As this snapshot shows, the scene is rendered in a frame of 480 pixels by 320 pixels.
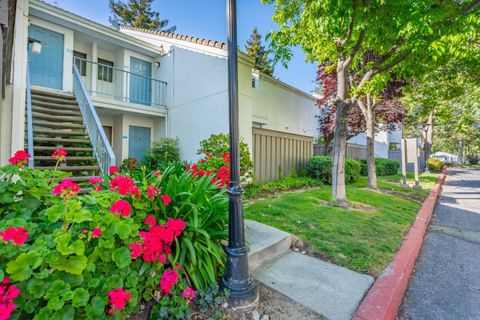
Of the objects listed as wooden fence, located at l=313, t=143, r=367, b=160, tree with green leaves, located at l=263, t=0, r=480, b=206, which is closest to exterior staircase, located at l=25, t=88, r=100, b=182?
tree with green leaves, located at l=263, t=0, r=480, b=206

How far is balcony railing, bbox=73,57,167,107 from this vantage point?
368 inches

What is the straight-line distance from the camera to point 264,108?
35.9ft

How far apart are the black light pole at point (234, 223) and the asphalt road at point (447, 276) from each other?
4.82ft

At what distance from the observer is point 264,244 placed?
9.45 feet

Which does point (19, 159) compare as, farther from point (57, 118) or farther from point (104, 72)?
point (104, 72)

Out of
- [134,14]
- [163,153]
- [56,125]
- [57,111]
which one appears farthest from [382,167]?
[134,14]

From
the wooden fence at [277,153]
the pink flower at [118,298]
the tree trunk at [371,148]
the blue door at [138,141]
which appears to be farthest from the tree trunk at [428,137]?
the pink flower at [118,298]

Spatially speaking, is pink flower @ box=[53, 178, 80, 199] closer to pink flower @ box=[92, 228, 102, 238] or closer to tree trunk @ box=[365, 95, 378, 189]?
pink flower @ box=[92, 228, 102, 238]

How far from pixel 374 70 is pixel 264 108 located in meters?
6.02

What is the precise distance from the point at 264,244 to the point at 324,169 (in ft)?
22.3

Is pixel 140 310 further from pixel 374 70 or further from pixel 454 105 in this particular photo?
pixel 454 105

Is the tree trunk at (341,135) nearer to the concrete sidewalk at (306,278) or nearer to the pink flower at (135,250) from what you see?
the concrete sidewalk at (306,278)

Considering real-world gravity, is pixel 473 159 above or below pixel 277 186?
above

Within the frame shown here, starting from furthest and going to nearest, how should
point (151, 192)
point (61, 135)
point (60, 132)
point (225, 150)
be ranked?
point (225, 150), point (61, 135), point (60, 132), point (151, 192)
